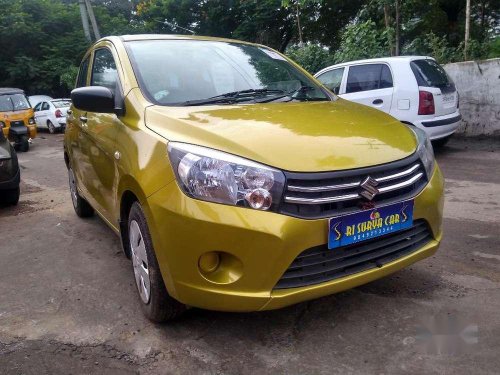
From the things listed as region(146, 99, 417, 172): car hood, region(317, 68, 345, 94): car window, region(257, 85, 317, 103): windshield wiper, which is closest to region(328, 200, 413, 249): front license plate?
region(146, 99, 417, 172): car hood

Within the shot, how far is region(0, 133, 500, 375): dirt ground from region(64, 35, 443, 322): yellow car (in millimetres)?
286

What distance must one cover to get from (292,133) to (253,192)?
1.60 feet

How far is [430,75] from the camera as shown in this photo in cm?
749

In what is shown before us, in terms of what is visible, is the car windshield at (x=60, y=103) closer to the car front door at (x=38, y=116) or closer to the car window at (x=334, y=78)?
the car front door at (x=38, y=116)

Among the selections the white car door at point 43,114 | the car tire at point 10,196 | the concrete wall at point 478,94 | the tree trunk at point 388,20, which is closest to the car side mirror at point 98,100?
the car tire at point 10,196

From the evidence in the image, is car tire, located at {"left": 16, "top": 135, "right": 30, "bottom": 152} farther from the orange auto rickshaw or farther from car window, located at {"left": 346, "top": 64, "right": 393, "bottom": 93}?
car window, located at {"left": 346, "top": 64, "right": 393, "bottom": 93}

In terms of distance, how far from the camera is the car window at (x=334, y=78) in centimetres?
848

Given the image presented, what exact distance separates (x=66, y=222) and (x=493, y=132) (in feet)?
25.6

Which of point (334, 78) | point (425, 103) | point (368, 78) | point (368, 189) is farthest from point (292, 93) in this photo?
point (334, 78)

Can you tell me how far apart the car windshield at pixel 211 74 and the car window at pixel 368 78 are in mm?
4279

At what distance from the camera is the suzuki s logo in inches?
92.4

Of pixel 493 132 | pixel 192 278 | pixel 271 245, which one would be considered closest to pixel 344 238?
pixel 271 245

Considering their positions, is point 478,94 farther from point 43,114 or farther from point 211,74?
point 43,114

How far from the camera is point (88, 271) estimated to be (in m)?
3.76
